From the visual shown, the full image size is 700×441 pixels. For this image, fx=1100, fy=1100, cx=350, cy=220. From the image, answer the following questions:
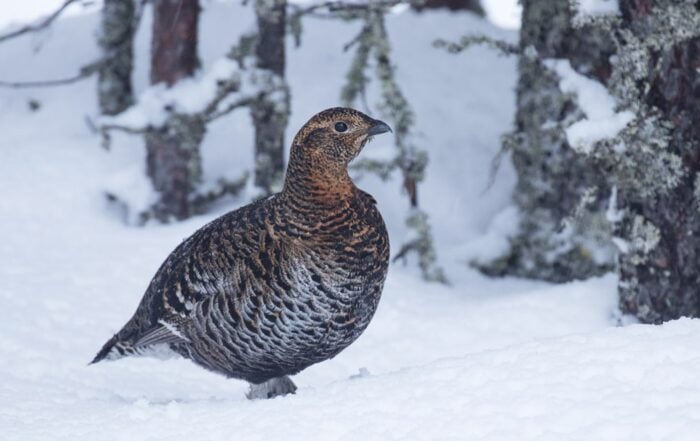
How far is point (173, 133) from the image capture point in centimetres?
826

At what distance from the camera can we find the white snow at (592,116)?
5711 millimetres

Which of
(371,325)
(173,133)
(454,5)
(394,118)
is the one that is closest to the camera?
(371,325)

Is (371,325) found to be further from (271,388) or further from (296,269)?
(296,269)

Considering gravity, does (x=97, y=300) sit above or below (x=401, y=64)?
below

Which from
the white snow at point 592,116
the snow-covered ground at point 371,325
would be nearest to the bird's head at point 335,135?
the snow-covered ground at point 371,325

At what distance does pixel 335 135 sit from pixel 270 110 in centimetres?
320

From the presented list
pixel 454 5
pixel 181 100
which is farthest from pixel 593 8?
pixel 454 5

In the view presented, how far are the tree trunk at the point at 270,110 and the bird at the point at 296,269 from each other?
9.31ft

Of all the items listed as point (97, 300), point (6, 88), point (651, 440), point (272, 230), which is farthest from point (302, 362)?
point (6, 88)

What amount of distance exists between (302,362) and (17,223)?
4216 mm

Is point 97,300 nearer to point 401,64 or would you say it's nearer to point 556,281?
point 556,281

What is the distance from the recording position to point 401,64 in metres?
10.3

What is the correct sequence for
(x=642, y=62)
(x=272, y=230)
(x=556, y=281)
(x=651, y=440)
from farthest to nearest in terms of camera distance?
1. (x=556, y=281)
2. (x=642, y=62)
3. (x=272, y=230)
4. (x=651, y=440)

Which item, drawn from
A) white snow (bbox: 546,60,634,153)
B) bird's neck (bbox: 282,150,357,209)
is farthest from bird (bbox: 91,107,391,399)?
white snow (bbox: 546,60,634,153)
